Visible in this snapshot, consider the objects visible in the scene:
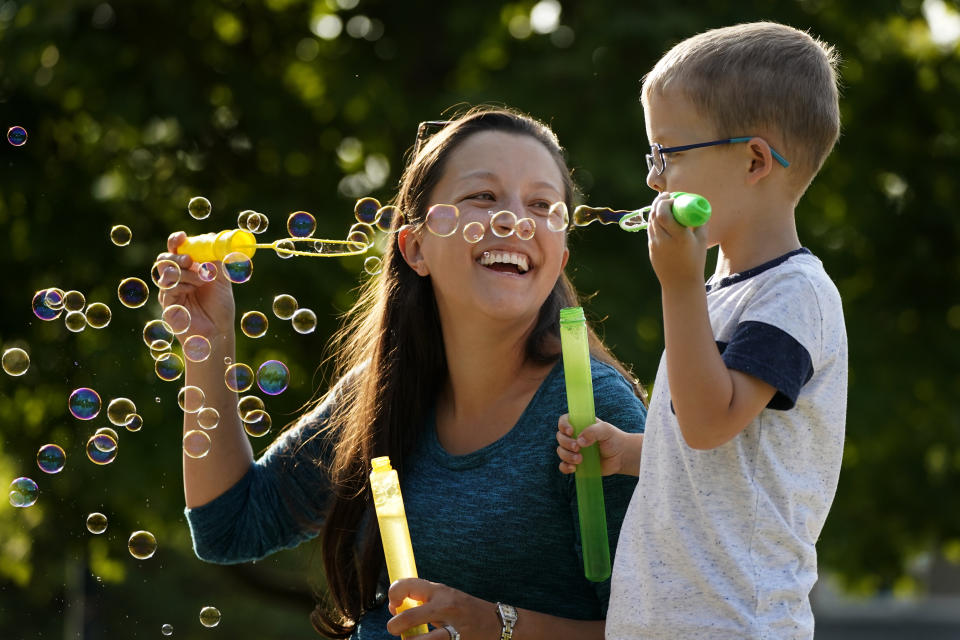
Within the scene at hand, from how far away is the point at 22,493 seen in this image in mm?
2852

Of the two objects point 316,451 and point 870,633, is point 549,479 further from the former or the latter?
point 870,633

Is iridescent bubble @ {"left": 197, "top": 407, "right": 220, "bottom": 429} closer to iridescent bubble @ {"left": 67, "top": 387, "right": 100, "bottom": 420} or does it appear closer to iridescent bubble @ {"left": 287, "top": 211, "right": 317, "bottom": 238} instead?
iridescent bubble @ {"left": 67, "top": 387, "right": 100, "bottom": 420}

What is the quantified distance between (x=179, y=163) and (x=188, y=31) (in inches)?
24.1

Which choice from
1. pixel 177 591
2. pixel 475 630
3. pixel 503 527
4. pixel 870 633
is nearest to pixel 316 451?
pixel 503 527

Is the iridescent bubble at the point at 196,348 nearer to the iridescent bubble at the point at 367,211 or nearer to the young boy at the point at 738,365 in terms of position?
the iridescent bubble at the point at 367,211

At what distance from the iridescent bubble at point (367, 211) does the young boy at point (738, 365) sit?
3.30 feet

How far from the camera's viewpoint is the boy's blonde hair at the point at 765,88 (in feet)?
6.05

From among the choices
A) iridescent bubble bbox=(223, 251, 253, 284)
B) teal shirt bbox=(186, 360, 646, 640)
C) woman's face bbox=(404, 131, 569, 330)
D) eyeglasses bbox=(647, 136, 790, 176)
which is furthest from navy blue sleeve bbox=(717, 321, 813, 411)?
iridescent bubble bbox=(223, 251, 253, 284)

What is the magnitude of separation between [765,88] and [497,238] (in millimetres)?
711

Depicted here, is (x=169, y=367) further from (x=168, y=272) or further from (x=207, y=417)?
(x=168, y=272)

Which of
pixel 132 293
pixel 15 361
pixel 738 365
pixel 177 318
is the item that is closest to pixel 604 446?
pixel 738 365

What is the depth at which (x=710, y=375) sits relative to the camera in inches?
66.2

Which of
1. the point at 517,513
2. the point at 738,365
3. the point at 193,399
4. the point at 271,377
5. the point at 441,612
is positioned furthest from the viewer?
the point at 271,377

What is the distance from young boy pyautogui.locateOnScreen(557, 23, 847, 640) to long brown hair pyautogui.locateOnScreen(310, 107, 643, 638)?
2.33 ft
